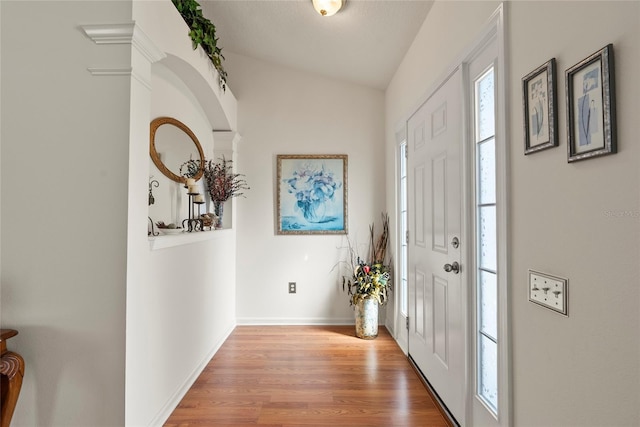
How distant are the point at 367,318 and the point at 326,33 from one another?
262 cm

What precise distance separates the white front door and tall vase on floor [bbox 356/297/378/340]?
0.53 meters

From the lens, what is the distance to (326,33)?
2.77 meters

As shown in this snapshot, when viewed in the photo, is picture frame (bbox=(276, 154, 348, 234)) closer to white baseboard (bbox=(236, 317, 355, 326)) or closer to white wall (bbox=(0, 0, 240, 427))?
white baseboard (bbox=(236, 317, 355, 326))

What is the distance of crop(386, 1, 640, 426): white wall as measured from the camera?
804 millimetres

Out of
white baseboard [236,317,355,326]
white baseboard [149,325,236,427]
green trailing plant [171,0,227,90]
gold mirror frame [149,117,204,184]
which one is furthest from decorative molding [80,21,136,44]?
white baseboard [236,317,355,326]

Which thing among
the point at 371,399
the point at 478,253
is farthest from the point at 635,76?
the point at 371,399

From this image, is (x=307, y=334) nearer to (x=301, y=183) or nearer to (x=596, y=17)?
(x=301, y=183)

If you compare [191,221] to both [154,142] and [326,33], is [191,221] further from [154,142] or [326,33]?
[326,33]

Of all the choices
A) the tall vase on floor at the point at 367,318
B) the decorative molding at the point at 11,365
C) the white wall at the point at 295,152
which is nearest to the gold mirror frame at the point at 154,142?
the white wall at the point at 295,152

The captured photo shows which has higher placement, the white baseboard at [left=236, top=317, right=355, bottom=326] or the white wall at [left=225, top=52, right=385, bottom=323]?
the white wall at [left=225, top=52, right=385, bottom=323]

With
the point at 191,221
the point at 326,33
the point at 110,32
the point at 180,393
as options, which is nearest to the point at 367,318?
the point at 180,393

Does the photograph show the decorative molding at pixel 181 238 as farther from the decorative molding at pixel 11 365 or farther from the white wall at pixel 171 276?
the decorative molding at pixel 11 365

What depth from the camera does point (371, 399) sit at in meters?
2.10

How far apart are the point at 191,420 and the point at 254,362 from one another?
2.54 ft
